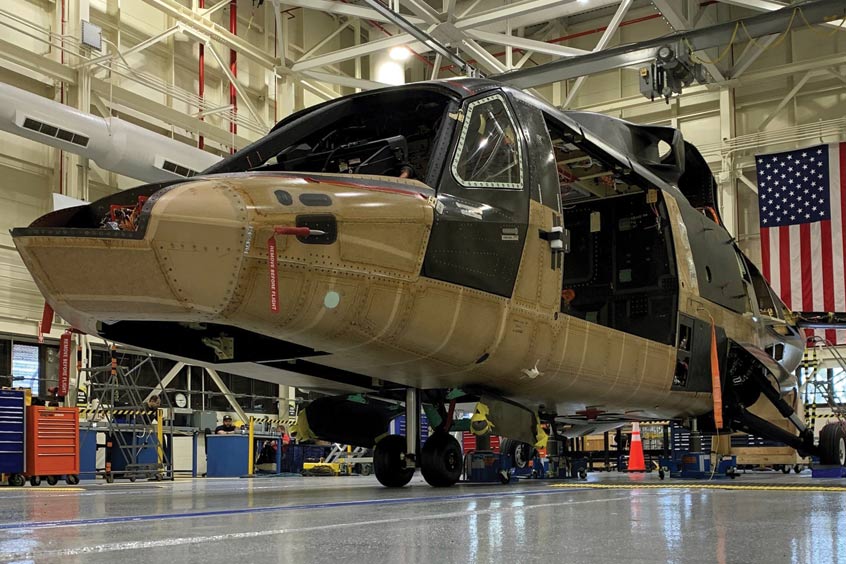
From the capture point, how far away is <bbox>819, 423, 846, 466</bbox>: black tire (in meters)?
11.1

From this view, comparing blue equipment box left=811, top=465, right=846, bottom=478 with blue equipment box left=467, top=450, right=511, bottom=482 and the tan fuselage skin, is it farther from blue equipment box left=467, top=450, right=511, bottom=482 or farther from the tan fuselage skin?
the tan fuselage skin

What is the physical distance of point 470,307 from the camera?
715 centimetres

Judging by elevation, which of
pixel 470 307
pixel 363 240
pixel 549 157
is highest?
pixel 549 157

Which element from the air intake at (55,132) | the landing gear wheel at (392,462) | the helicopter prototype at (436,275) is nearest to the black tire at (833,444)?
the helicopter prototype at (436,275)

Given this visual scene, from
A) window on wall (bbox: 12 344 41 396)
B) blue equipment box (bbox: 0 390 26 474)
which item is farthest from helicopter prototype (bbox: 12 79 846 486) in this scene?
window on wall (bbox: 12 344 41 396)

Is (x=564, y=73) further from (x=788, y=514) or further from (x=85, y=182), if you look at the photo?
(x=788, y=514)

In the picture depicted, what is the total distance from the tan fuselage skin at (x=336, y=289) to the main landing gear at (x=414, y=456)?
0.37 m

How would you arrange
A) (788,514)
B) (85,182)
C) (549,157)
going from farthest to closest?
(85,182) → (549,157) → (788,514)

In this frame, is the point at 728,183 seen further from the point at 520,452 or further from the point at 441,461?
the point at 441,461

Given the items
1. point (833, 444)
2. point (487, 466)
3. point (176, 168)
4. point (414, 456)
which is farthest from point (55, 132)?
point (833, 444)

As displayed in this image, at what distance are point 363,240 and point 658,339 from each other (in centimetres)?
458

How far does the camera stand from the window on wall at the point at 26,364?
2184 cm

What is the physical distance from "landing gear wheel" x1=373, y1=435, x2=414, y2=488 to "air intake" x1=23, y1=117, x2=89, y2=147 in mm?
12567

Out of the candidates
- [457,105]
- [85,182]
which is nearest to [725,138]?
[85,182]
